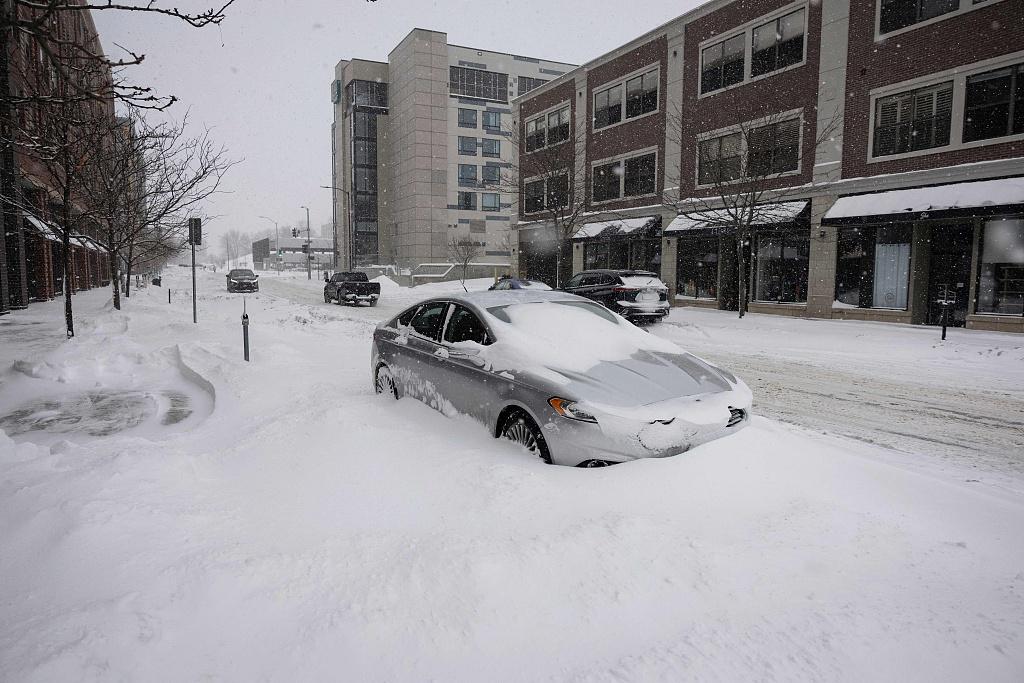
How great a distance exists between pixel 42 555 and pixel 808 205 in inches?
860

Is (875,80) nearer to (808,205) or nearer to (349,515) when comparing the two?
(808,205)

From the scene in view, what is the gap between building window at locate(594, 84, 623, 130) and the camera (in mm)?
27922

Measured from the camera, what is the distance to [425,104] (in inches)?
2197

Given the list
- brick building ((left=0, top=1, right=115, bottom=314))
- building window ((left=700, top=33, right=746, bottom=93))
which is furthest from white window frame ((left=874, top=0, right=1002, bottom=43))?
brick building ((left=0, top=1, right=115, bottom=314))

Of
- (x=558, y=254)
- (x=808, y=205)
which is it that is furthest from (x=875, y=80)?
(x=558, y=254)

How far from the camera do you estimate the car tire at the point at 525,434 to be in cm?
453

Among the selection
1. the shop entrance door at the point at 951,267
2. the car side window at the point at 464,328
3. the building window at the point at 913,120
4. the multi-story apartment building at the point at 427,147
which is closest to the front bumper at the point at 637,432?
the car side window at the point at 464,328

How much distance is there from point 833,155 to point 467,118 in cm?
4469

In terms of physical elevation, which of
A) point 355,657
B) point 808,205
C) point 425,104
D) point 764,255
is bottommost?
point 355,657

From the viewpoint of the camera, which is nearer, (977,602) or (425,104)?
(977,602)

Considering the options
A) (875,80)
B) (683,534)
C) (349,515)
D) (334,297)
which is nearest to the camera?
(683,534)

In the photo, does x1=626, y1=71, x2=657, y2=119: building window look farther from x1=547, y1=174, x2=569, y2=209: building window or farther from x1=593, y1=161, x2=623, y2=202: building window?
x1=547, y1=174, x2=569, y2=209: building window

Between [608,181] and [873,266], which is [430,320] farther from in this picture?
[608,181]

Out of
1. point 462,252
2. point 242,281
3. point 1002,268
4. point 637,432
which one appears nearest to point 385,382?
point 637,432
